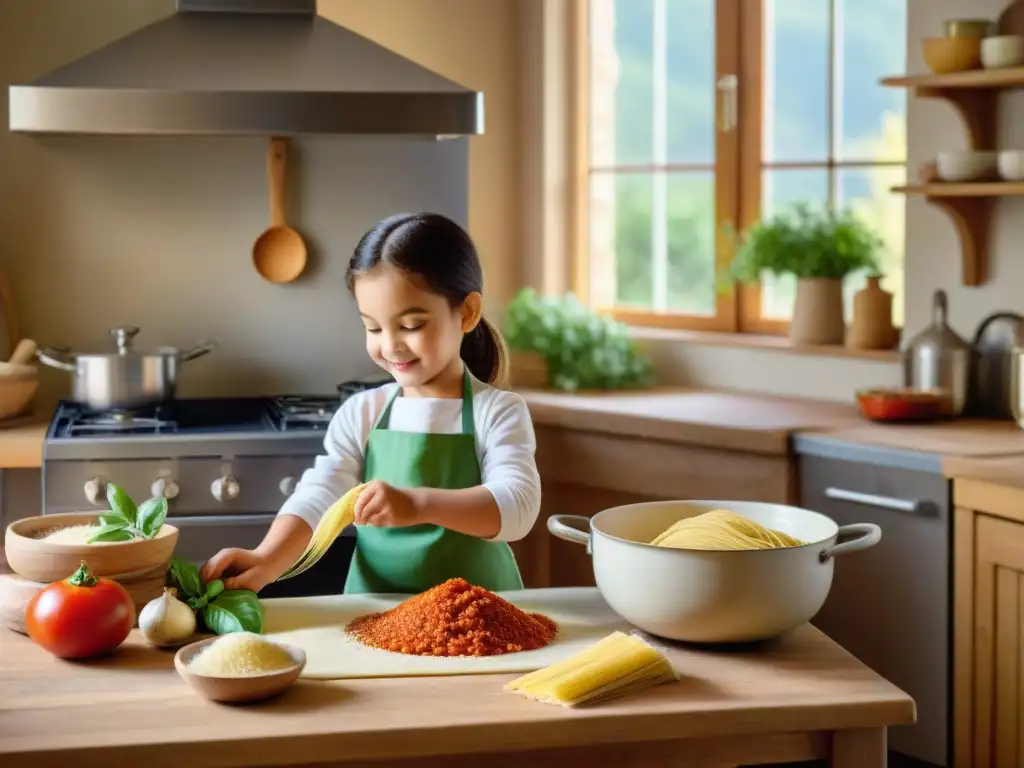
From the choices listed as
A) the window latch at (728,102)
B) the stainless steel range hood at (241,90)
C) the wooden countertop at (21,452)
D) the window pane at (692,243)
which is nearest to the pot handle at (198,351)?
the wooden countertop at (21,452)

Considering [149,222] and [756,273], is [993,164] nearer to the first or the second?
[756,273]

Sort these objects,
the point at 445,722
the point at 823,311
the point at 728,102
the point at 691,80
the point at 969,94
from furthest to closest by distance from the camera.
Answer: the point at 691,80 → the point at 728,102 → the point at 823,311 → the point at 969,94 → the point at 445,722

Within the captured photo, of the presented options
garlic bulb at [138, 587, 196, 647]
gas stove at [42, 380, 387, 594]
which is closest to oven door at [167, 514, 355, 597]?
gas stove at [42, 380, 387, 594]

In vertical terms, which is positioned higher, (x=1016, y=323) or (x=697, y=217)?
(x=697, y=217)

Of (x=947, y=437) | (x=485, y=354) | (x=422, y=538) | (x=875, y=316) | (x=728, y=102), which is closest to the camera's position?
(x=422, y=538)

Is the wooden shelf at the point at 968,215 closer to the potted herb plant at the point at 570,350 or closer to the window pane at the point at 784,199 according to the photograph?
the window pane at the point at 784,199

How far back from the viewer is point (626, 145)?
4.26 meters

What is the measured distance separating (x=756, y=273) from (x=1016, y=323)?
752 millimetres

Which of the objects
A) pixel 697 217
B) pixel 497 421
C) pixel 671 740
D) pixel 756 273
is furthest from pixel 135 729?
pixel 697 217

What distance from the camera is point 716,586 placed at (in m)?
1.50

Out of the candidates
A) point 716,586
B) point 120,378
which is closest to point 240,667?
point 716,586

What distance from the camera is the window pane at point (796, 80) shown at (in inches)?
148

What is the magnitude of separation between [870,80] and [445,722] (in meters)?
2.77

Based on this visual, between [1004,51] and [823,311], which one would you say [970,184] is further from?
[823,311]
